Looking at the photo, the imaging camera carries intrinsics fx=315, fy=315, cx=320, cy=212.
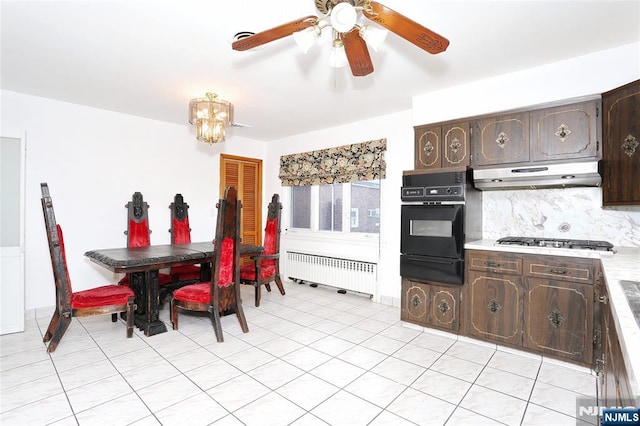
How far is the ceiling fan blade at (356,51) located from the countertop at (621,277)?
1.64 meters

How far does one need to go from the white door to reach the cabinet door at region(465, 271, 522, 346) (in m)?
4.48

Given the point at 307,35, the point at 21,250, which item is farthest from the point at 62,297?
the point at 307,35

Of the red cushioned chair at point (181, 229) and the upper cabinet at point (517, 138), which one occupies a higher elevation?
the upper cabinet at point (517, 138)

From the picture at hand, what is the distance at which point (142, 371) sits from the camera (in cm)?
242

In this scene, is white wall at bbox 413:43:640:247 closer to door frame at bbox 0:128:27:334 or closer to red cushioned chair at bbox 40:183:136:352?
red cushioned chair at bbox 40:183:136:352

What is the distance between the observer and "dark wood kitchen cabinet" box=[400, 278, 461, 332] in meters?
3.07

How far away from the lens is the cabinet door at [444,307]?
3059 mm

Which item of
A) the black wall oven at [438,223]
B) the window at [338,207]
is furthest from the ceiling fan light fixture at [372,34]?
the window at [338,207]

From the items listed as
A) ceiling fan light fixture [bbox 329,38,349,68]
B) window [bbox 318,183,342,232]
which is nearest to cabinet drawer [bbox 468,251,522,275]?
ceiling fan light fixture [bbox 329,38,349,68]

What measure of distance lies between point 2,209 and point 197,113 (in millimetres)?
2224

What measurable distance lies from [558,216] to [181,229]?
4.52m

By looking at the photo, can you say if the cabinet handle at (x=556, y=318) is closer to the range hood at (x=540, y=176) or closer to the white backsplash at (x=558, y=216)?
the white backsplash at (x=558, y=216)

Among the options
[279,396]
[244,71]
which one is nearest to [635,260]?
[279,396]

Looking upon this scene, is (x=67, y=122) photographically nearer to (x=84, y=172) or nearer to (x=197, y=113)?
(x=84, y=172)
